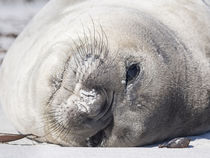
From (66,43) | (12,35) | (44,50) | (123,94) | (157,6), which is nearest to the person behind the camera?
(123,94)

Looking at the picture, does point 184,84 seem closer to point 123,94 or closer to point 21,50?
point 123,94

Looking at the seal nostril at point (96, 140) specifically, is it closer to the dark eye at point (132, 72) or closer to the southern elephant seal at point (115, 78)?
the southern elephant seal at point (115, 78)

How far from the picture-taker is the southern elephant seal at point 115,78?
3.55m

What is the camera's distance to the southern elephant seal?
11.6ft

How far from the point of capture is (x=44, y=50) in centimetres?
407

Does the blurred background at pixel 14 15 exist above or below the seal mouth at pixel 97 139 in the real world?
below

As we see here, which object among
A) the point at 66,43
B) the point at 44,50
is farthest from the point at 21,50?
the point at 66,43

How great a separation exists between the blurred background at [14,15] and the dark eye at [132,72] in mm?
3726

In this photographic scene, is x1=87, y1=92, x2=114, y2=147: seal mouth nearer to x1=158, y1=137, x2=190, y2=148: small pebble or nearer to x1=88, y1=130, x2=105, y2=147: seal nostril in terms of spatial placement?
x1=88, y1=130, x2=105, y2=147: seal nostril

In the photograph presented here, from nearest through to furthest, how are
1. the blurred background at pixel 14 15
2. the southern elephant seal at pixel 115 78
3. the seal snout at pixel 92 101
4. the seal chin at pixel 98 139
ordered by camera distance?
the seal snout at pixel 92 101, the southern elephant seal at pixel 115 78, the seal chin at pixel 98 139, the blurred background at pixel 14 15

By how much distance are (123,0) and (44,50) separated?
814 mm

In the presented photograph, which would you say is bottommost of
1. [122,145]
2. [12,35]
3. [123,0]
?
[12,35]

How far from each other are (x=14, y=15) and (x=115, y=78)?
5.26 m

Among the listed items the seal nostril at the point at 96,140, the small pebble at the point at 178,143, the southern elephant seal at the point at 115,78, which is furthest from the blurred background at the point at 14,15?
the small pebble at the point at 178,143
